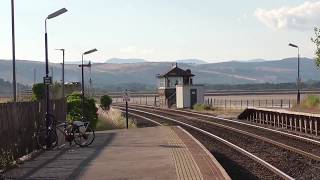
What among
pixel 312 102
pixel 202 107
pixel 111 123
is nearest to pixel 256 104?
pixel 202 107

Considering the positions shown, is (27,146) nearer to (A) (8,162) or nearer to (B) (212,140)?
(A) (8,162)

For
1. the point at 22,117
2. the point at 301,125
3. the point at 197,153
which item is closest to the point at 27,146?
the point at 22,117

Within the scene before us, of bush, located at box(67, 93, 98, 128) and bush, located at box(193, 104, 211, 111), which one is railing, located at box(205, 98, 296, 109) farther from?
bush, located at box(67, 93, 98, 128)

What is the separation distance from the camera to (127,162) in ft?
58.1

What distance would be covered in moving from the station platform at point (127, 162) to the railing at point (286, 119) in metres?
9.25

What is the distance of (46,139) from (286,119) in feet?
61.0

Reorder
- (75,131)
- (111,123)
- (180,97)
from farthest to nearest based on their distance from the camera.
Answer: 1. (180,97)
2. (111,123)
3. (75,131)

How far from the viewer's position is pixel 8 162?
1714 centimetres

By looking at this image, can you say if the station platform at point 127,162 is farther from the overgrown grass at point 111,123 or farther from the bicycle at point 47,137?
the overgrown grass at point 111,123

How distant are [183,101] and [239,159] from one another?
5216cm

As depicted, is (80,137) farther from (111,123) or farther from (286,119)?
(111,123)

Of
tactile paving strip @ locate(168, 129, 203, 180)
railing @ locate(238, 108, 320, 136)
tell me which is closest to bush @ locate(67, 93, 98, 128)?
railing @ locate(238, 108, 320, 136)

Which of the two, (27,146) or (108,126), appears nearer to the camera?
(27,146)

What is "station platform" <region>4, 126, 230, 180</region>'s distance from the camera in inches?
587
